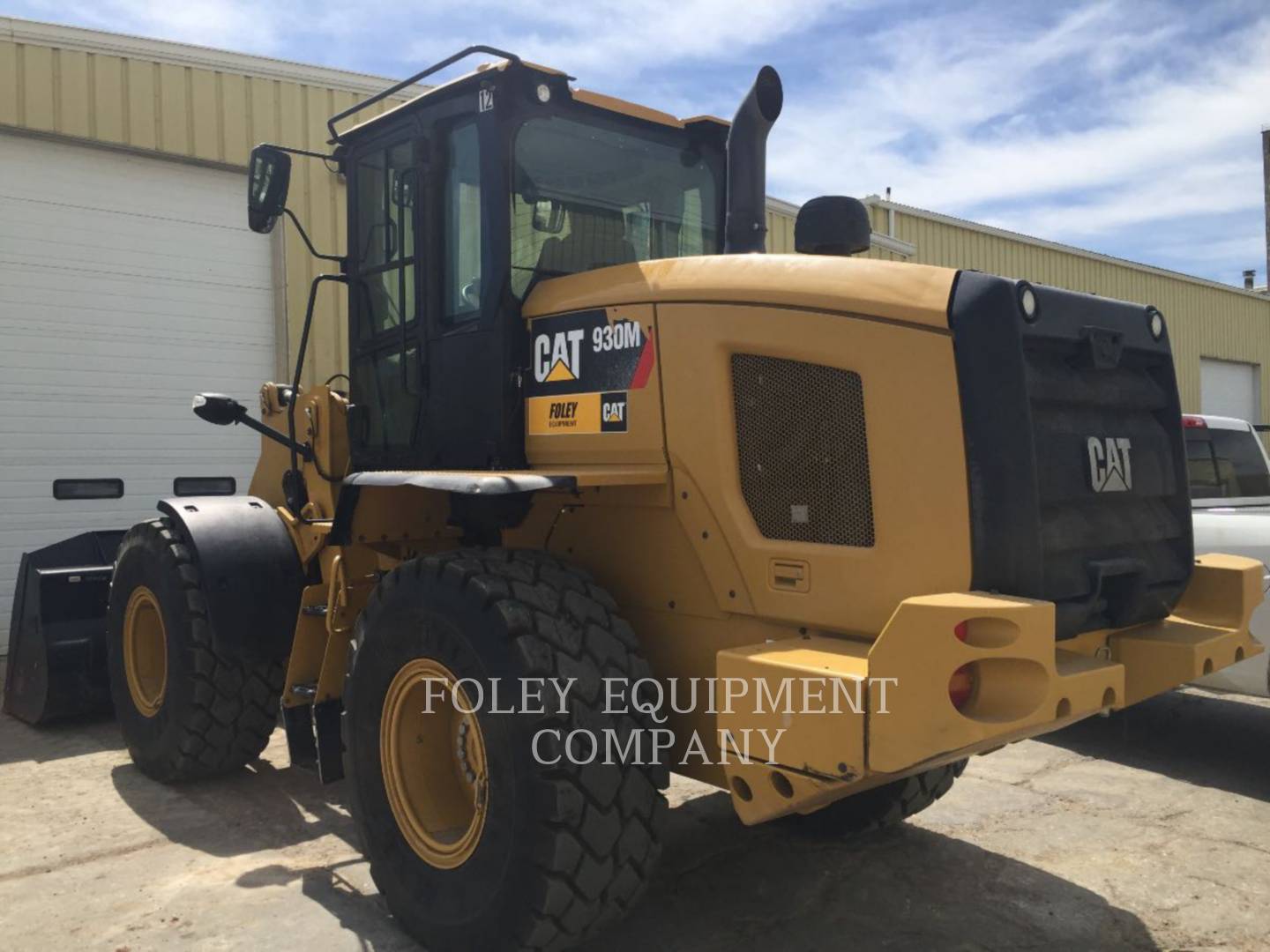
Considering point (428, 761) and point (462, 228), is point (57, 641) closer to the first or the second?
point (428, 761)

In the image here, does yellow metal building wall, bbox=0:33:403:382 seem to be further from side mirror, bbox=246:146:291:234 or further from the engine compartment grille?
the engine compartment grille

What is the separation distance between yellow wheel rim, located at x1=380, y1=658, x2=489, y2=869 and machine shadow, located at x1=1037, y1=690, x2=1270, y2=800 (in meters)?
3.87

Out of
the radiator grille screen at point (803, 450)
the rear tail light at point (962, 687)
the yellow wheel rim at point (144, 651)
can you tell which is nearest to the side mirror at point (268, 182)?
the yellow wheel rim at point (144, 651)

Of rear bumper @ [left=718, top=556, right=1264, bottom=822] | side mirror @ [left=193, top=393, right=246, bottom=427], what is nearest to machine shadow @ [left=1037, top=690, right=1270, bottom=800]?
rear bumper @ [left=718, top=556, right=1264, bottom=822]

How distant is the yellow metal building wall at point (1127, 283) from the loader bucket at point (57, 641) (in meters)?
8.96

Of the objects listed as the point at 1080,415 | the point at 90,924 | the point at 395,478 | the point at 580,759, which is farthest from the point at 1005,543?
the point at 90,924

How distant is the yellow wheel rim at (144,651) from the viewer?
5324 millimetres

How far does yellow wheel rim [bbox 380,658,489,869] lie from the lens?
3.41 m

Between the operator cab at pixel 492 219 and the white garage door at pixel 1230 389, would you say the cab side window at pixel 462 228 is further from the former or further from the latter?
the white garage door at pixel 1230 389

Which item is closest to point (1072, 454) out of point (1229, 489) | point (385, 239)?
point (385, 239)

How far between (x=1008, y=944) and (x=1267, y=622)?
2.89 meters

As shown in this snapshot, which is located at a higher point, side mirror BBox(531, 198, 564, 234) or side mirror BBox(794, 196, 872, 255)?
side mirror BBox(531, 198, 564, 234)

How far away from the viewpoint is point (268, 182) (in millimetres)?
4453
